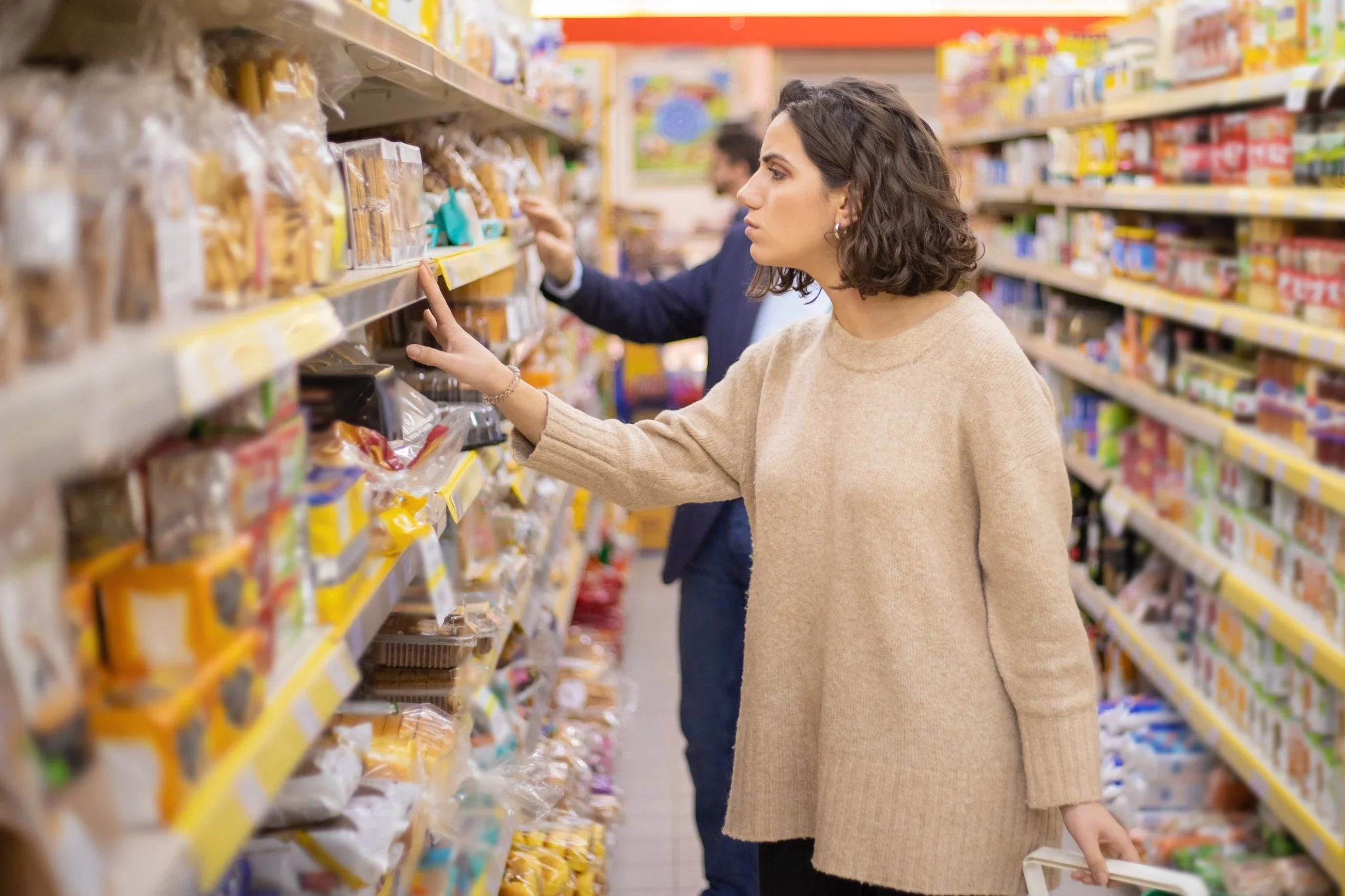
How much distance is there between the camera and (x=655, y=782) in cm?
421

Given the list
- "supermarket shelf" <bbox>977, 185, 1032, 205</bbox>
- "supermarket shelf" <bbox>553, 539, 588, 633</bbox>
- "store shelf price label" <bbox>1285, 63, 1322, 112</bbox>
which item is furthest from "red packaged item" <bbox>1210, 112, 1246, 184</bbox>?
"supermarket shelf" <bbox>553, 539, 588, 633</bbox>

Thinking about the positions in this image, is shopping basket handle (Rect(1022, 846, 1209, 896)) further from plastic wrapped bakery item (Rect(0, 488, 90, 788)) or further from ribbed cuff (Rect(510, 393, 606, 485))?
plastic wrapped bakery item (Rect(0, 488, 90, 788))

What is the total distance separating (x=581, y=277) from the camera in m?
3.31

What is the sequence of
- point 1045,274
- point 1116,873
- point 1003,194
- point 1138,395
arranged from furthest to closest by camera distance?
1. point 1003,194
2. point 1045,274
3. point 1138,395
4. point 1116,873

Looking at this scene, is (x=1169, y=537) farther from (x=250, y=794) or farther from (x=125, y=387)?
(x=125, y=387)

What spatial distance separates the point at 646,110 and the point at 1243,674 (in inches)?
289

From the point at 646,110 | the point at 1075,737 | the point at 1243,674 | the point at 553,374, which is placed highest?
the point at 646,110

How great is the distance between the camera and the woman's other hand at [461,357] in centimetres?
193

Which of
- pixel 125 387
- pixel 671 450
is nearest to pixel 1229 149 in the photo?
pixel 671 450

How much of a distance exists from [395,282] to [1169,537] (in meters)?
3.00

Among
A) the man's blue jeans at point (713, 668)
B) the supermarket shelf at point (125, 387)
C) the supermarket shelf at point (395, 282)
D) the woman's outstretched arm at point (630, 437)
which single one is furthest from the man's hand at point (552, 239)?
the supermarket shelf at point (125, 387)

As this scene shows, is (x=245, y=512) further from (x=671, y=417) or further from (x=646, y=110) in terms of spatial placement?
(x=646, y=110)

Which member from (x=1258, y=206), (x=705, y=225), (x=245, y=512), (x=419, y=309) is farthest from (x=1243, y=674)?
(x=705, y=225)

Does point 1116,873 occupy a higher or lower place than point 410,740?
lower
